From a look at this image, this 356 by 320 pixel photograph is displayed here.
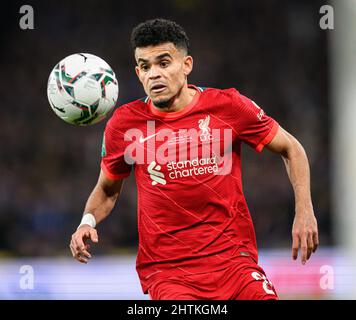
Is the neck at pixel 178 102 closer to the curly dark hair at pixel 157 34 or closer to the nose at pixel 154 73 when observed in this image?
the nose at pixel 154 73

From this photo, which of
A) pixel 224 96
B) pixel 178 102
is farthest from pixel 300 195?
pixel 178 102

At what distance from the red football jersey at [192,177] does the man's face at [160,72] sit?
0.47ft

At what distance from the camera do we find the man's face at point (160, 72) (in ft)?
16.2

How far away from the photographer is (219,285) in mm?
4719

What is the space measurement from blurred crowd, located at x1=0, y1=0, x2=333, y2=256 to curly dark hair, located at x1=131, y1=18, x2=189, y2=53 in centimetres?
652

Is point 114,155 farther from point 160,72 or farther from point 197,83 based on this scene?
point 197,83

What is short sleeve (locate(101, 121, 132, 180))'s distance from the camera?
5.14 metres

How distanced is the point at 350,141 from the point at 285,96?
3.86 metres

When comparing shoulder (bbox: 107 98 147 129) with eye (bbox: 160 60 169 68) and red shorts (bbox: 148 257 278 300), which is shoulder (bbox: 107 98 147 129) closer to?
eye (bbox: 160 60 169 68)

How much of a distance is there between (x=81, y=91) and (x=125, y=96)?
857 cm

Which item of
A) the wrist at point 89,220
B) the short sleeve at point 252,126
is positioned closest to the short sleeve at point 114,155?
the wrist at point 89,220

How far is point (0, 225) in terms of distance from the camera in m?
11.7
